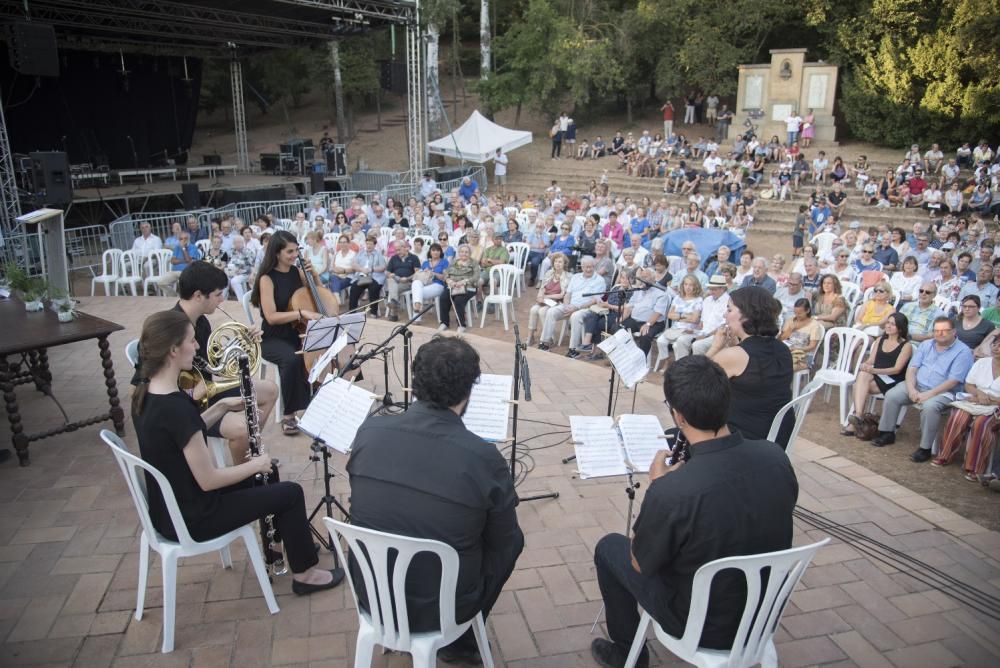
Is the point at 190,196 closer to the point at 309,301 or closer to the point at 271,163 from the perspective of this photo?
the point at 271,163

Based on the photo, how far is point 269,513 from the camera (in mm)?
2695

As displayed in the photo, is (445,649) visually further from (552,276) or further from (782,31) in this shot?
(782,31)

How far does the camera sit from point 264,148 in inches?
1048

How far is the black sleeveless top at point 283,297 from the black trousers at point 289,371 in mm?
37

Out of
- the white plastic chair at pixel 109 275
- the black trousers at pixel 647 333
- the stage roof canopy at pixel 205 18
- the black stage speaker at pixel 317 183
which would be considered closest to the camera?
the black trousers at pixel 647 333

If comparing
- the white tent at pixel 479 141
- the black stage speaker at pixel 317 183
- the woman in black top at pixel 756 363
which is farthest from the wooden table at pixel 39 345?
the white tent at pixel 479 141

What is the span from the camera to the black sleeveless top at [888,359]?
512 cm

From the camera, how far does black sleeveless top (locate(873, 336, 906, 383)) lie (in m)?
5.12

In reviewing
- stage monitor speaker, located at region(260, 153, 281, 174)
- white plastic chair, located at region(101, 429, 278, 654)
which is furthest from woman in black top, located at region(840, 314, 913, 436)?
stage monitor speaker, located at region(260, 153, 281, 174)

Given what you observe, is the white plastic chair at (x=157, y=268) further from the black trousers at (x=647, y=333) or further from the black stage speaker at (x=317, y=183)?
the black stage speaker at (x=317, y=183)

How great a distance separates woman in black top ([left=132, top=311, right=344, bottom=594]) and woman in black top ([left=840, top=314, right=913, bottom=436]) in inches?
175

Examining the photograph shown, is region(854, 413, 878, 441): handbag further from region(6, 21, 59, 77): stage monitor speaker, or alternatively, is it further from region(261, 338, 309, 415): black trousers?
region(6, 21, 59, 77): stage monitor speaker

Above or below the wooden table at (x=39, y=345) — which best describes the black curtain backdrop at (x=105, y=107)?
above

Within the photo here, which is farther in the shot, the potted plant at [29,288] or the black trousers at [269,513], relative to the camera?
the potted plant at [29,288]
